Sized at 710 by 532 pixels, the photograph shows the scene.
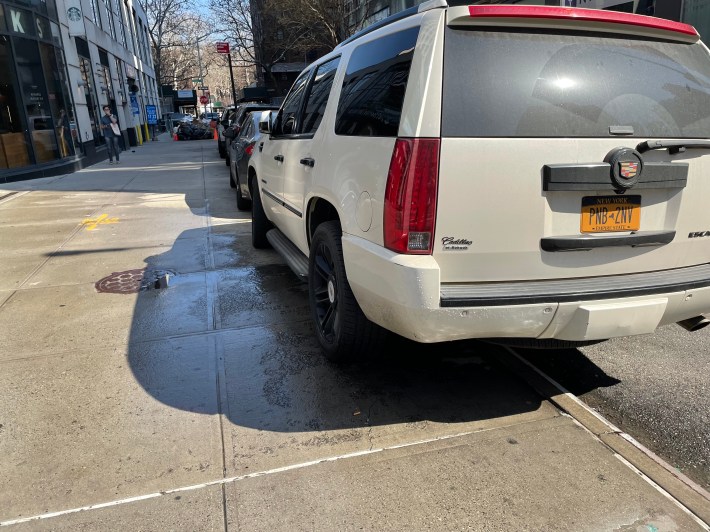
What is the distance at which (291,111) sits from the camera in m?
4.88

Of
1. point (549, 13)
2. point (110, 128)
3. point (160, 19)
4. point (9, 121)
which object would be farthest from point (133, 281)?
point (160, 19)

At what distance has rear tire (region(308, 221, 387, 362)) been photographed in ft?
10.4

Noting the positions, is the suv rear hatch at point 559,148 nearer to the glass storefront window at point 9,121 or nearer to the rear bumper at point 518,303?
the rear bumper at point 518,303

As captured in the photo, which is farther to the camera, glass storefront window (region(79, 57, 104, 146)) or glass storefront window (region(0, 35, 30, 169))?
glass storefront window (region(79, 57, 104, 146))

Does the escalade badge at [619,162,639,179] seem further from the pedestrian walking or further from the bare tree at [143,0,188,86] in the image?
the bare tree at [143,0,188,86]

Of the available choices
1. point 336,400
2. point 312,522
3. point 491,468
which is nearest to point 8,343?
point 336,400

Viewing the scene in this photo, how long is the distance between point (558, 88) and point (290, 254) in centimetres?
272

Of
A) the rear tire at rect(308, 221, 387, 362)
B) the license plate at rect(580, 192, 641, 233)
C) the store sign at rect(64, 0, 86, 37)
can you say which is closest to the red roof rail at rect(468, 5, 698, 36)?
the license plate at rect(580, 192, 641, 233)

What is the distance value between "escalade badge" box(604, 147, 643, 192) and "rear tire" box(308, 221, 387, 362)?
151 centimetres

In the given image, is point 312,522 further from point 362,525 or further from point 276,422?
point 276,422

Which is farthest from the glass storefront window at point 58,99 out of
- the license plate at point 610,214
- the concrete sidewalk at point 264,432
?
the license plate at point 610,214

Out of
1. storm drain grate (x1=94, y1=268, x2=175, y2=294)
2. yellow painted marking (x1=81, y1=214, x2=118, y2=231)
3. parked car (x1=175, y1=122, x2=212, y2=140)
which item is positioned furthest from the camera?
parked car (x1=175, y1=122, x2=212, y2=140)

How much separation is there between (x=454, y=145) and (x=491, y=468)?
61.4 inches

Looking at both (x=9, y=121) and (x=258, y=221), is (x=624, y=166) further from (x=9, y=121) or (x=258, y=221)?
(x=9, y=121)
